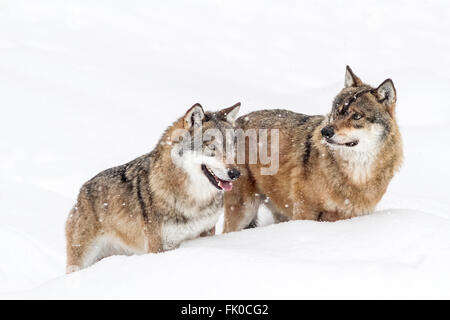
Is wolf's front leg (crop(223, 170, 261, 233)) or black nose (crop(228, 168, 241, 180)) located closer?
black nose (crop(228, 168, 241, 180))

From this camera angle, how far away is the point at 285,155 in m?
6.58

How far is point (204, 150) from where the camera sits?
564cm

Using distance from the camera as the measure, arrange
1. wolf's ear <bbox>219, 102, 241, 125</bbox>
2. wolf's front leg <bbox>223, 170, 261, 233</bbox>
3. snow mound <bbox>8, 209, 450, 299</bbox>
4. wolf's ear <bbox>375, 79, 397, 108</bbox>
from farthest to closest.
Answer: wolf's front leg <bbox>223, 170, 261, 233</bbox>
wolf's ear <bbox>219, 102, 241, 125</bbox>
wolf's ear <bbox>375, 79, 397, 108</bbox>
snow mound <bbox>8, 209, 450, 299</bbox>

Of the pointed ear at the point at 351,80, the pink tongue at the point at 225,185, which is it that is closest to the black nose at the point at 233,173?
the pink tongue at the point at 225,185

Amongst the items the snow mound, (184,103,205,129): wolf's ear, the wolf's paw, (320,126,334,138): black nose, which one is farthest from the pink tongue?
the wolf's paw

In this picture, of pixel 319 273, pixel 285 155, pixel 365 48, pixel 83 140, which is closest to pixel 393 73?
pixel 365 48

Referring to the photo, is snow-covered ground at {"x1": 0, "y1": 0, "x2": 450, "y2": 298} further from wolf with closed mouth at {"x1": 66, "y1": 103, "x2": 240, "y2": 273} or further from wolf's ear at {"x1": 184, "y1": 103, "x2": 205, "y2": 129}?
wolf's ear at {"x1": 184, "y1": 103, "x2": 205, "y2": 129}

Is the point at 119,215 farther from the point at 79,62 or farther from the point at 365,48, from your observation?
the point at 365,48

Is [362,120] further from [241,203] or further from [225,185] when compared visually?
[241,203]

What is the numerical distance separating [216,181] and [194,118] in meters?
0.68

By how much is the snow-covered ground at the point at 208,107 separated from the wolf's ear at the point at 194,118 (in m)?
1.14

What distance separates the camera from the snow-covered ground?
405 cm

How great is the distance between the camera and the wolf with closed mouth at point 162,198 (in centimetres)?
571

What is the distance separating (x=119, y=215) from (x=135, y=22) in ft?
68.4
